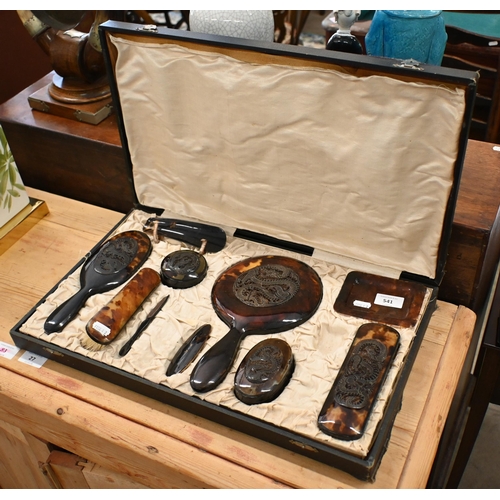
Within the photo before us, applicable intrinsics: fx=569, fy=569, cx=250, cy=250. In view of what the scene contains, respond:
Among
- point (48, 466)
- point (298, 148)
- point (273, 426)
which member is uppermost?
point (298, 148)

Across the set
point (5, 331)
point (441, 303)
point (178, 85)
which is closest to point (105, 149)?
point (178, 85)

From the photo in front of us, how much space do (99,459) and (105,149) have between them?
23.9 inches

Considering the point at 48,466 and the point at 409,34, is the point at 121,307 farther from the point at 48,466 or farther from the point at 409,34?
the point at 409,34

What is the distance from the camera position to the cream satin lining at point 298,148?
808 mm

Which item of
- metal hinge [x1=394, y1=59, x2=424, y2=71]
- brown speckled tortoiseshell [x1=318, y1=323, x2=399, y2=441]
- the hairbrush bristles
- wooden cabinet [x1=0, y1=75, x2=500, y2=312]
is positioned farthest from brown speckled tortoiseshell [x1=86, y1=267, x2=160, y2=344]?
metal hinge [x1=394, y1=59, x2=424, y2=71]

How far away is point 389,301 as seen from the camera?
0.94m

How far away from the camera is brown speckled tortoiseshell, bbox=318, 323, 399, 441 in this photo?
769 mm

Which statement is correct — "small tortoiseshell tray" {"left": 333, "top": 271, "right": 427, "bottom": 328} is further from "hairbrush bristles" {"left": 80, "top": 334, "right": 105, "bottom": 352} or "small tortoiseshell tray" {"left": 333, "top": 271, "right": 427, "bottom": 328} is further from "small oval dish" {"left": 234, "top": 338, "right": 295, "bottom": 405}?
"hairbrush bristles" {"left": 80, "top": 334, "right": 105, "bottom": 352}

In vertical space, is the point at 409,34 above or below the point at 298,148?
above

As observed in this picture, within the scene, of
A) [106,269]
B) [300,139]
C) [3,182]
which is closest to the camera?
[300,139]

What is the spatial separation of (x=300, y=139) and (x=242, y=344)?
34cm

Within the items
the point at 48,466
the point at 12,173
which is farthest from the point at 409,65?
the point at 48,466
